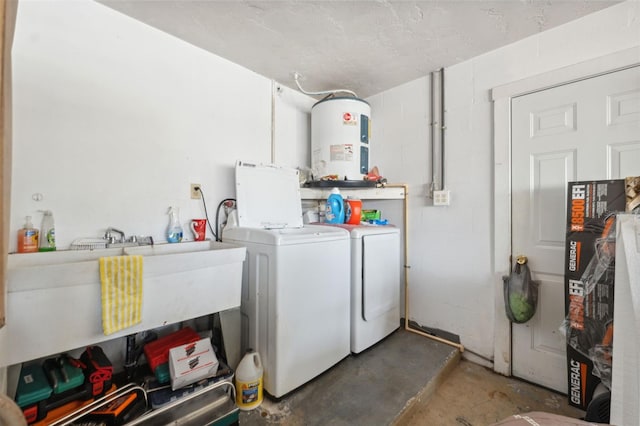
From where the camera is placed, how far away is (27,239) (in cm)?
120

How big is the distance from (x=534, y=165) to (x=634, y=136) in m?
0.43

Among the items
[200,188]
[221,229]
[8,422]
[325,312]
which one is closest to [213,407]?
[325,312]

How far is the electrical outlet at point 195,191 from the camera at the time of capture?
70.1 inches

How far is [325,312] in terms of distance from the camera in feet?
5.27

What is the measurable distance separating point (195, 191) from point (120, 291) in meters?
0.89

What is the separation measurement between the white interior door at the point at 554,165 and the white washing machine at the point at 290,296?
3.97 feet

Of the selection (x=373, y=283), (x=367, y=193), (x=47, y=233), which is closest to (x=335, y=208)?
(x=367, y=193)

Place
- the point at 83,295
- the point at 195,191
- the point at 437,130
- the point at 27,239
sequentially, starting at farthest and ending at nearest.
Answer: the point at 437,130 < the point at 195,191 < the point at 27,239 < the point at 83,295

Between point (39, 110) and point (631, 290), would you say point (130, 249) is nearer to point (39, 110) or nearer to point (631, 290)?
point (39, 110)

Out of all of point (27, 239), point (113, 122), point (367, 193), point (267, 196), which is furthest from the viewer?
point (367, 193)

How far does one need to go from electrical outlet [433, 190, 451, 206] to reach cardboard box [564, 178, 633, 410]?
0.72 meters

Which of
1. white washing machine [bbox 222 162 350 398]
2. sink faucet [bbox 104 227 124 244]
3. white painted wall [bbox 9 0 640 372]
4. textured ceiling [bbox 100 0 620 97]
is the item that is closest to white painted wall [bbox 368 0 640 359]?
white painted wall [bbox 9 0 640 372]

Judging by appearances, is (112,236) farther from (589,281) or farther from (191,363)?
(589,281)

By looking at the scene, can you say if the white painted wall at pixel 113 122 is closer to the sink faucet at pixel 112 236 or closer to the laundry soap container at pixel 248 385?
the sink faucet at pixel 112 236
